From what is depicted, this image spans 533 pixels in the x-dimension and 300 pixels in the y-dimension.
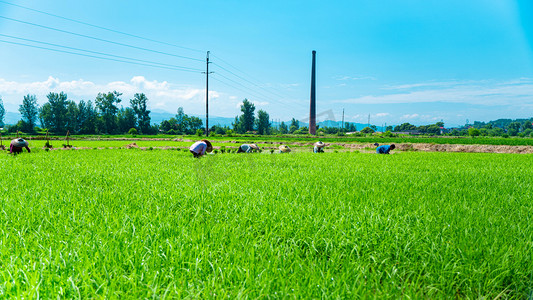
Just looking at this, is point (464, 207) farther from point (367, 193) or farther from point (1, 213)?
point (1, 213)

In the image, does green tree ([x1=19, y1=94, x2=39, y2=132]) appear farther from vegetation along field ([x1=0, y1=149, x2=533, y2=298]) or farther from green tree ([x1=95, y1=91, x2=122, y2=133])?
vegetation along field ([x1=0, y1=149, x2=533, y2=298])

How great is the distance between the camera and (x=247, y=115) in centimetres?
7088

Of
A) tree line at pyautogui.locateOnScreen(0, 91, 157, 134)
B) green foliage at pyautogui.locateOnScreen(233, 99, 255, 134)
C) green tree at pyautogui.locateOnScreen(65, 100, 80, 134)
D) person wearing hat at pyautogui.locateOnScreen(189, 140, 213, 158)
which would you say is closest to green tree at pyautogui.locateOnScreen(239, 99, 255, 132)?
green foliage at pyautogui.locateOnScreen(233, 99, 255, 134)

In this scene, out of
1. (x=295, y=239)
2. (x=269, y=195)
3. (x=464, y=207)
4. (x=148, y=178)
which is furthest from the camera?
(x=148, y=178)

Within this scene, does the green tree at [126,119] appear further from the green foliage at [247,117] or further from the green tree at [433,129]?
the green tree at [433,129]

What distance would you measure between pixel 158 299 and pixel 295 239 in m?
1.45

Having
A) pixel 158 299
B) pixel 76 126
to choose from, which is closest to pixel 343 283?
pixel 158 299

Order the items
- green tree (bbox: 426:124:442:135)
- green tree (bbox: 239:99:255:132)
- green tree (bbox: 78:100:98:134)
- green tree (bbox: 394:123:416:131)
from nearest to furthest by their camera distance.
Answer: green tree (bbox: 78:100:98:134), green tree (bbox: 239:99:255:132), green tree (bbox: 426:124:442:135), green tree (bbox: 394:123:416:131)

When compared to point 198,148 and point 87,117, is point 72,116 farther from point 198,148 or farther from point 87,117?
point 198,148

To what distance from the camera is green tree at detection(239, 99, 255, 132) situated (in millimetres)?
70000

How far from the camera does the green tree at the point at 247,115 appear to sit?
70.0 metres

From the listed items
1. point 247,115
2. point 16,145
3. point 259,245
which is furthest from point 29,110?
point 259,245

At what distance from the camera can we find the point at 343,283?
184 centimetres

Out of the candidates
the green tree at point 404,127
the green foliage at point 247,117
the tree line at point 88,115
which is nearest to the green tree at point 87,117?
the tree line at point 88,115
